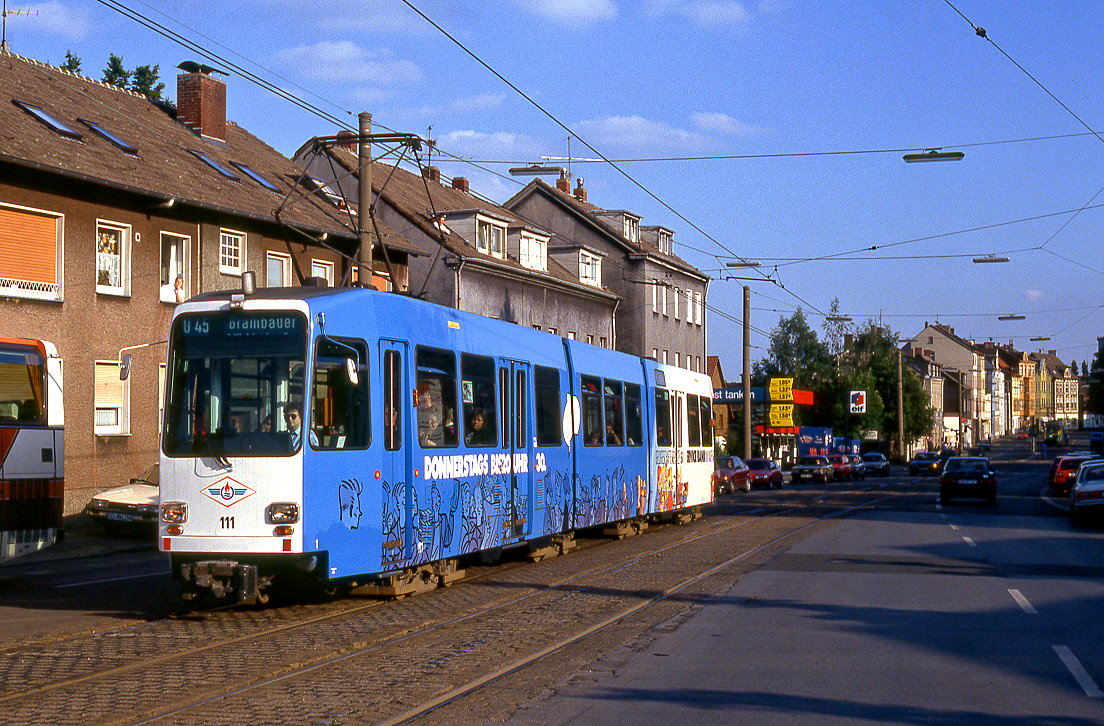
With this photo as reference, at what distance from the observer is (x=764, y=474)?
54656mm

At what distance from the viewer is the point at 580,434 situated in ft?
64.2

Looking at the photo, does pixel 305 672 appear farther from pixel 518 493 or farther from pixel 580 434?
pixel 580 434

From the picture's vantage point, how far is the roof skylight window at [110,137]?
28.6 m

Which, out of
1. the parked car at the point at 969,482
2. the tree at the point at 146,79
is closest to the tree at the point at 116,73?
the tree at the point at 146,79

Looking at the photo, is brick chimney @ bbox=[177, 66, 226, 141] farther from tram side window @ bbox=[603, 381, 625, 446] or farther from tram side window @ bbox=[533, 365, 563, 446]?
tram side window @ bbox=[533, 365, 563, 446]

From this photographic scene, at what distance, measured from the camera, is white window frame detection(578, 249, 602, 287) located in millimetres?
54759

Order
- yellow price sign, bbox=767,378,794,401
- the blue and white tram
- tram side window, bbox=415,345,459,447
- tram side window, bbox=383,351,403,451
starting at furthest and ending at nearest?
yellow price sign, bbox=767,378,794,401 < tram side window, bbox=415,345,459,447 < tram side window, bbox=383,351,403,451 < the blue and white tram

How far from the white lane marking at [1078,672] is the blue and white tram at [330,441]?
250 inches

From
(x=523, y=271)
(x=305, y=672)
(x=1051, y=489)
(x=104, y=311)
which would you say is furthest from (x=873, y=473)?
(x=305, y=672)

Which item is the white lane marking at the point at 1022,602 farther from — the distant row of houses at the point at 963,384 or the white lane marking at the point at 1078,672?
the distant row of houses at the point at 963,384

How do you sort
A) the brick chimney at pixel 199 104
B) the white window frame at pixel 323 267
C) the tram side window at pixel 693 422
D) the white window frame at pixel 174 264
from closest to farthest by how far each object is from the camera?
the tram side window at pixel 693 422 < the white window frame at pixel 174 264 < the white window frame at pixel 323 267 < the brick chimney at pixel 199 104

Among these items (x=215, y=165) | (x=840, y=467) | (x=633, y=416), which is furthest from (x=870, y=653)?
(x=840, y=467)

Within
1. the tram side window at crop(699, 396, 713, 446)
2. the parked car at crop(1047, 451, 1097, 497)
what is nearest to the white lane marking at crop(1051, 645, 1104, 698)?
the tram side window at crop(699, 396, 713, 446)

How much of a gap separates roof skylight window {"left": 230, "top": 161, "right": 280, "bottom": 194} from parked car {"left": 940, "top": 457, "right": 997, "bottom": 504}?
826 inches
